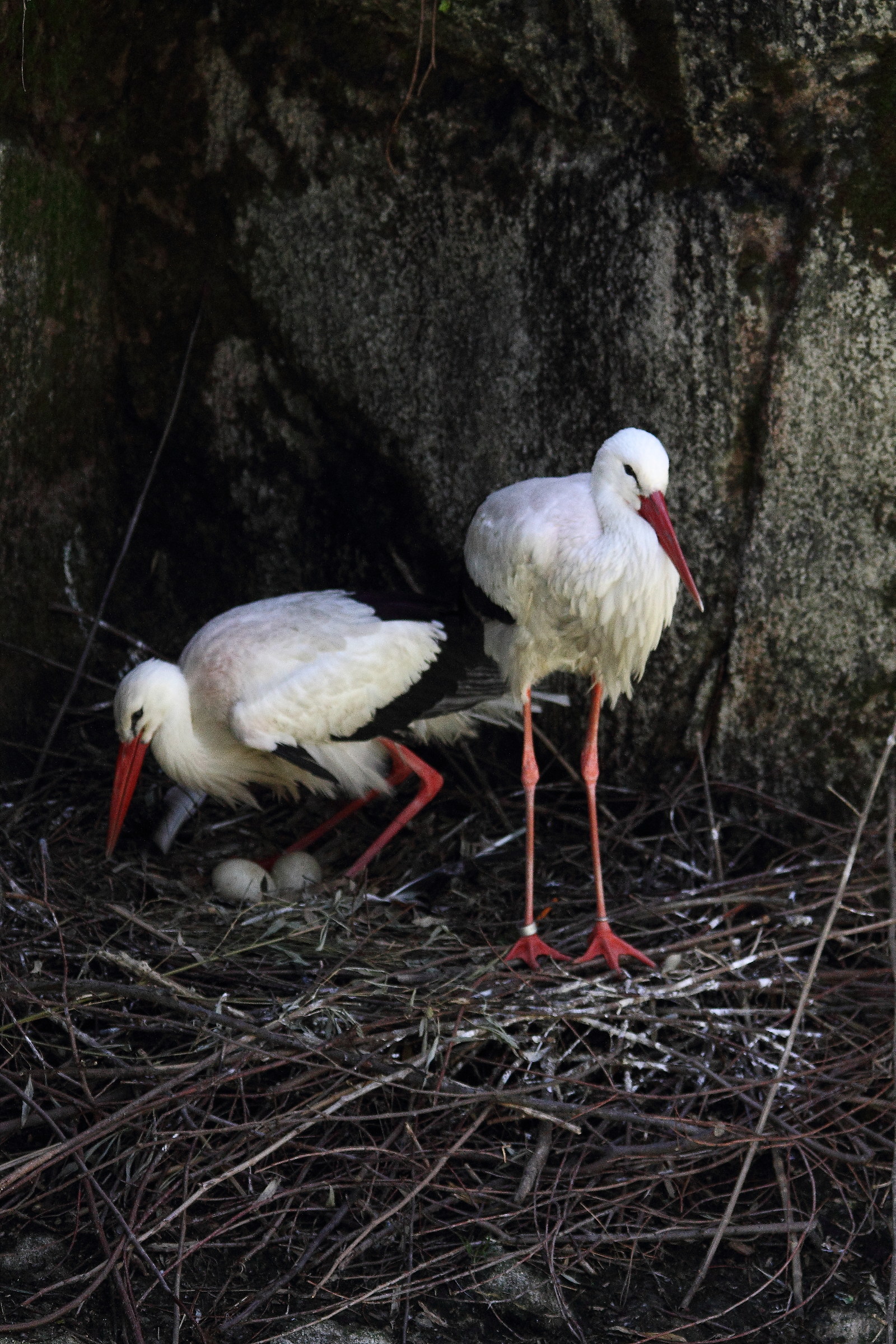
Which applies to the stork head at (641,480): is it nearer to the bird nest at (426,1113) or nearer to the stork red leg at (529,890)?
the stork red leg at (529,890)

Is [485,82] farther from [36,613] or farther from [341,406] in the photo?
[36,613]

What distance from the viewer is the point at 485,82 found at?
3365 millimetres

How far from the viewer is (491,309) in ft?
11.3

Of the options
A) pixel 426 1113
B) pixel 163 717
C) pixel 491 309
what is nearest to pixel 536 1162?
pixel 426 1113

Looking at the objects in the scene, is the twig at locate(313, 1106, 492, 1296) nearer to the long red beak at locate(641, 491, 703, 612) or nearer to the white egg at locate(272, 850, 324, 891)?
the white egg at locate(272, 850, 324, 891)

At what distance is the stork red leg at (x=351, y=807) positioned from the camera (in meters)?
3.51

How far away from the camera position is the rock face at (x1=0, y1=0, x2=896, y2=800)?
121 inches

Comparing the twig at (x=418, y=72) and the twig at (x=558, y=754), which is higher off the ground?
the twig at (x=418, y=72)

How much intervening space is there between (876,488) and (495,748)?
1.30m

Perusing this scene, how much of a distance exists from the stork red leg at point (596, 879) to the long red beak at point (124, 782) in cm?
111

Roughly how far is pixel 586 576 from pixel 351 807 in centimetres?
112

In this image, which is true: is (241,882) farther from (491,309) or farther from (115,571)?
(491,309)

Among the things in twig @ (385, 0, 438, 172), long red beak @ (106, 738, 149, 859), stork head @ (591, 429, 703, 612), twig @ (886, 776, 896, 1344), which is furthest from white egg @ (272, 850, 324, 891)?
twig @ (385, 0, 438, 172)

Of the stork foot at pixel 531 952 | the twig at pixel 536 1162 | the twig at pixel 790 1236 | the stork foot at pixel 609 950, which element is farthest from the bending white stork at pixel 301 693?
the twig at pixel 790 1236
